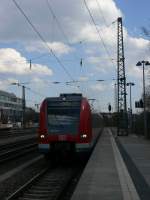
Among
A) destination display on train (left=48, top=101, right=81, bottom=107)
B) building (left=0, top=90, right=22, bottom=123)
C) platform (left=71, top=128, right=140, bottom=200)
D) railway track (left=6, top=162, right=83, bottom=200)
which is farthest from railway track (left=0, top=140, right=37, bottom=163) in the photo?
building (left=0, top=90, right=22, bottom=123)

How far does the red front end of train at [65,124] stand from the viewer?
2284 centimetres

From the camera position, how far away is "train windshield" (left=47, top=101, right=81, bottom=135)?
76.0ft

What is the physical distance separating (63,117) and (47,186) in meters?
6.92

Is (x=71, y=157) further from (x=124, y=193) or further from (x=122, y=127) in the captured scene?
(x=122, y=127)

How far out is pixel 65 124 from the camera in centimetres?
2330

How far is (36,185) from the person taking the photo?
55.8ft

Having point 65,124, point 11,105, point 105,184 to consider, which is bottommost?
point 105,184

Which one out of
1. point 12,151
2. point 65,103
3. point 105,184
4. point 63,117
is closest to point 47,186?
point 105,184

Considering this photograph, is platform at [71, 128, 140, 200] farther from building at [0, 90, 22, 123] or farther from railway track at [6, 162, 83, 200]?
building at [0, 90, 22, 123]

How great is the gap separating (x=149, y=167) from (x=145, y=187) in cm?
581

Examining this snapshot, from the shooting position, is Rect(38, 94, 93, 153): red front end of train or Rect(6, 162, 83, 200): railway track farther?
Rect(38, 94, 93, 153): red front end of train

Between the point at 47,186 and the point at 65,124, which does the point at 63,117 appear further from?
the point at 47,186

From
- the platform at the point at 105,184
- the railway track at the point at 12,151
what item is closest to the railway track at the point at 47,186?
the platform at the point at 105,184

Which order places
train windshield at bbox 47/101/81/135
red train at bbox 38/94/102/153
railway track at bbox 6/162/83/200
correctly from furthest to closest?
train windshield at bbox 47/101/81/135, red train at bbox 38/94/102/153, railway track at bbox 6/162/83/200
